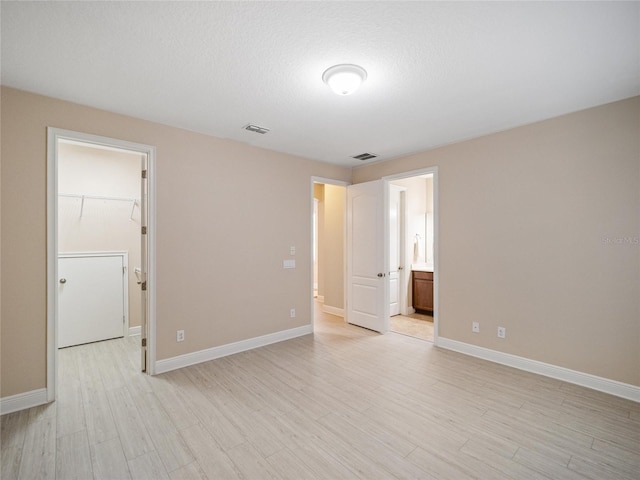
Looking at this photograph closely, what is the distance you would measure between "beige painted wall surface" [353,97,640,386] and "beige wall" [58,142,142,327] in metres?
4.38

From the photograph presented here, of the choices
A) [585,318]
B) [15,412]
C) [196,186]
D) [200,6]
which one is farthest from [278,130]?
[585,318]

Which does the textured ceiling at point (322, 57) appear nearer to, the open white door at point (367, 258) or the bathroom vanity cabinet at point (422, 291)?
the open white door at point (367, 258)

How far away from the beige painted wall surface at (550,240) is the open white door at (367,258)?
0.91m

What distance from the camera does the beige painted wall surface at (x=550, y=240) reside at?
261cm

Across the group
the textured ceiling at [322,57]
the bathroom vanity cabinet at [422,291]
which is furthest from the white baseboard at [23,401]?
the bathroom vanity cabinet at [422,291]

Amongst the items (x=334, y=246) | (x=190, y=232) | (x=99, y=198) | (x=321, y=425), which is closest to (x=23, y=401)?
(x=190, y=232)

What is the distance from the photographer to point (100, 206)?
4078 millimetres

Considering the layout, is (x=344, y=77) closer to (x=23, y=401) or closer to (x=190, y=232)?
(x=190, y=232)

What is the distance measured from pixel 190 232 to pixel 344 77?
2.33 m

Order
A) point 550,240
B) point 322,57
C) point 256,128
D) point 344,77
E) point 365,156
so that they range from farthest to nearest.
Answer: point 365,156, point 256,128, point 550,240, point 344,77, point 322,57

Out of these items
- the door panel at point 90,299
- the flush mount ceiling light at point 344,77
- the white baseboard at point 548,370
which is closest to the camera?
the flush mount ceiling light at point 344,77

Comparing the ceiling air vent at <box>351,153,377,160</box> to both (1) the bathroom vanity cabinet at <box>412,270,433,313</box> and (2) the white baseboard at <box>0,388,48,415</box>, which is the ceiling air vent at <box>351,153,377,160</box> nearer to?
(1) the bathroom vanity cabinet at <box>412,270,433,313</box>

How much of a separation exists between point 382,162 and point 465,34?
2864 millimetres

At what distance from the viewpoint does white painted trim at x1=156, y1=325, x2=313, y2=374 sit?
3.16m
